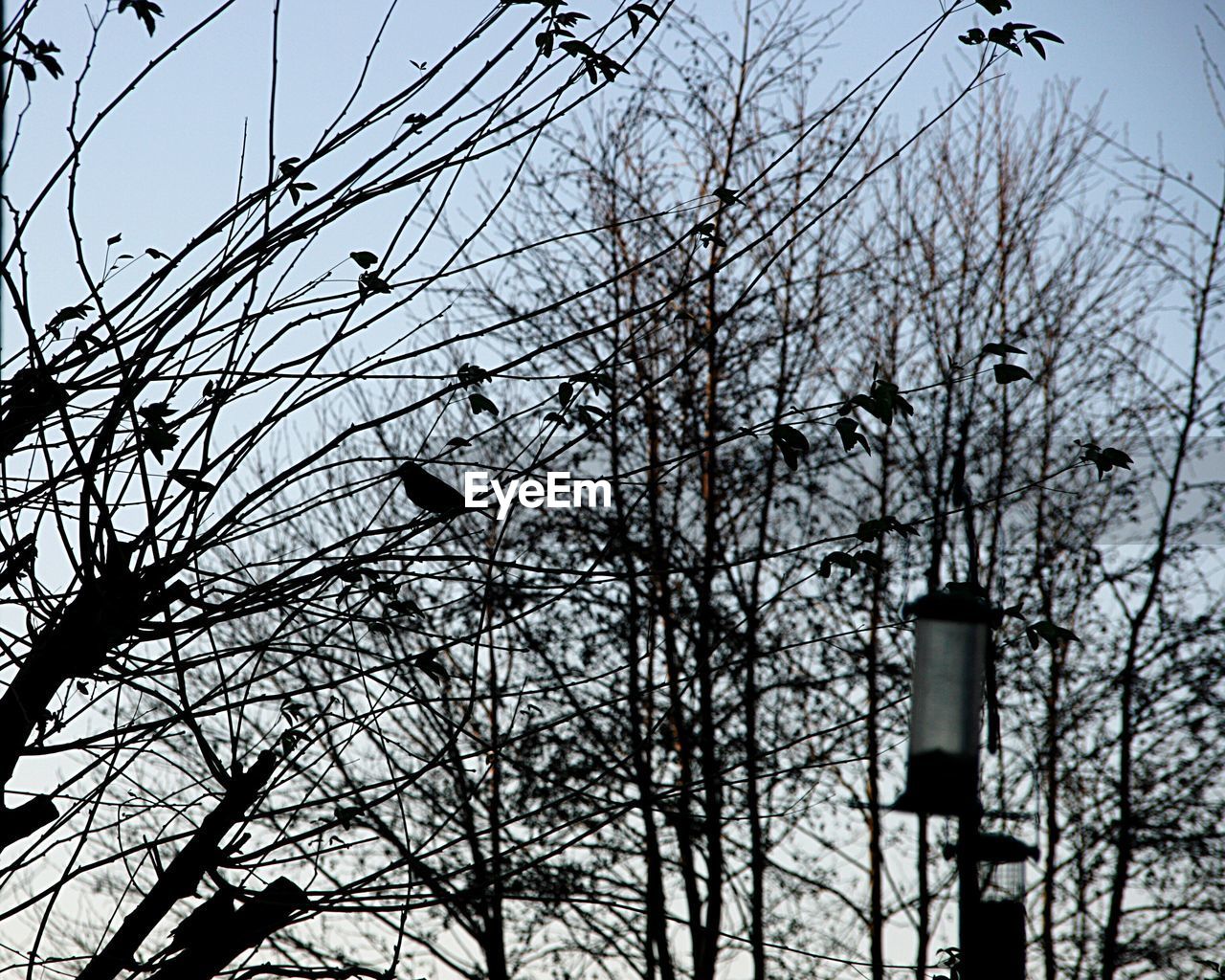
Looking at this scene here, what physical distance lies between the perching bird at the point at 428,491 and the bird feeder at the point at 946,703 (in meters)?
1.09

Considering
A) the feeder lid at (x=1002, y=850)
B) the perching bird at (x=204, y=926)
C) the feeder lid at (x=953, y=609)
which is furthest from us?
the feeder lid at (x=1002, y=850)

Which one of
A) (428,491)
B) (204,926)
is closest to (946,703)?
(428,491)

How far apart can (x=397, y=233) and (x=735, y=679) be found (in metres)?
6.14

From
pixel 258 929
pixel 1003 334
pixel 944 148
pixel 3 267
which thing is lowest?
pixel 258 929

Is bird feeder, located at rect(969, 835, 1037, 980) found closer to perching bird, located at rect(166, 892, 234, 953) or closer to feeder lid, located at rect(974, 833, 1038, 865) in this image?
feeder lid, located at rect(974, 833, 1038, 865)

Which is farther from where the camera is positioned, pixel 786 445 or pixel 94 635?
pixel 786 445

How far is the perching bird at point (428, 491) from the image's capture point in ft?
8.99

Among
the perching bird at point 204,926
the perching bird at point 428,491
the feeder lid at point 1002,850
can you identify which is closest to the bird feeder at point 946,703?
the feeder lid at point 1002,850

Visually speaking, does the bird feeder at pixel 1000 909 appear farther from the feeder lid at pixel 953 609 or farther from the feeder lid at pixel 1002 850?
the feeder lid at pixel 953 609

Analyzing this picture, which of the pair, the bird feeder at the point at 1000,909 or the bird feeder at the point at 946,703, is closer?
the bird feeder at the point at 946,703

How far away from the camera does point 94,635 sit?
8.11 ft

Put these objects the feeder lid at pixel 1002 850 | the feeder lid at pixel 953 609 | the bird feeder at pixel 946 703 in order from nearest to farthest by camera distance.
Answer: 1. the bird feeder at pixel 946 703
2. the feeder lid at pixel 953 609
3. the feeder lid at pixel 1002 850

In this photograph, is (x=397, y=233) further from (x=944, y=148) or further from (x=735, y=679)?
(x=944, y=148)

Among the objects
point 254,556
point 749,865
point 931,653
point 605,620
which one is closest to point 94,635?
point 931,653
